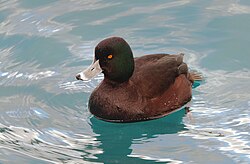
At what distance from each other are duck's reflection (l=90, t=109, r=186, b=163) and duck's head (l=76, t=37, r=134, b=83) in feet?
1.67

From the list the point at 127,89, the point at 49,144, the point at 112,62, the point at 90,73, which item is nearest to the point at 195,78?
the point at 127,89

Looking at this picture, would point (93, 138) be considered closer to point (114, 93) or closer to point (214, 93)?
point (114, 93)

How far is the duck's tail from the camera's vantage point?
9078mm

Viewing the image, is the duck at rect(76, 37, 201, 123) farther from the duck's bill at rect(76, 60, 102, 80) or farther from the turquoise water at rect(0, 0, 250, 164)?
the turquoise water at rect(0, 0, 250, 164)

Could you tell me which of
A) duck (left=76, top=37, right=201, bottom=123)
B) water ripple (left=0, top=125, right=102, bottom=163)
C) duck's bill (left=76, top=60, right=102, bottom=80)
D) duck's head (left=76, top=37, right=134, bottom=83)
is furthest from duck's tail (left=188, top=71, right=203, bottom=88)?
water ripple (left=0, top=125, right=102, bottom=163)

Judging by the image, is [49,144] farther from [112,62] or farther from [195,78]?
[195,78]

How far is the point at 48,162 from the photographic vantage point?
24.2 ft

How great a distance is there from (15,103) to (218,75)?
2.42 m

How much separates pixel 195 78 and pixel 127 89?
111 centimetres

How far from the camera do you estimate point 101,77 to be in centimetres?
940

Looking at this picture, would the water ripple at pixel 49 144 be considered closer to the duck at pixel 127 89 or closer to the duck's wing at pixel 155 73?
the duck at pixel 127 89

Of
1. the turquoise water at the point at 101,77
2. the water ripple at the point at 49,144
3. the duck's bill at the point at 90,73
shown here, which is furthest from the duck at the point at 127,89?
the water ripple at the point at 49,144

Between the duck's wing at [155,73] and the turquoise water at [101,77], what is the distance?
344mm

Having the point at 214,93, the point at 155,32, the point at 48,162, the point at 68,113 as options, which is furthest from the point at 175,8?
the point at 48,162
